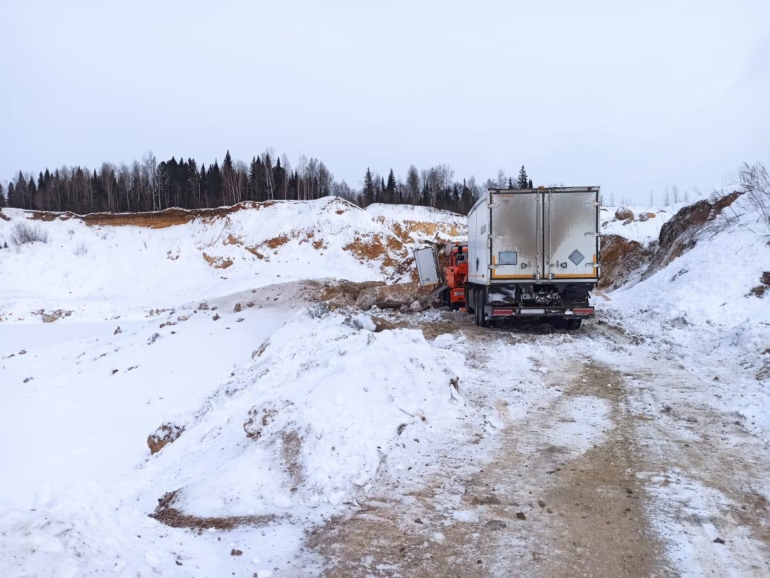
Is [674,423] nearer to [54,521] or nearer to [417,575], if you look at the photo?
[417,575]

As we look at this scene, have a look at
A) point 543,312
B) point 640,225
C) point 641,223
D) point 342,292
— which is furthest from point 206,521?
point 641,223

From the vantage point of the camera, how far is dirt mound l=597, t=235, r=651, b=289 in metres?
25.8

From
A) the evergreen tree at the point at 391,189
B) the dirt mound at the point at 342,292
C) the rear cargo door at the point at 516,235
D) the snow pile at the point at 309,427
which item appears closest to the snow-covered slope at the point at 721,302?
the rear cargo door at the point at 516,235

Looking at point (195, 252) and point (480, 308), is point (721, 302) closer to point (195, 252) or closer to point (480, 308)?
point (480, 308)

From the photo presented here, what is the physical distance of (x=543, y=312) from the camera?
1261 centimetres

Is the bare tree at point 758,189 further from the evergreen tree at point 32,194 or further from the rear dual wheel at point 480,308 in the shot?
the evergreen tree at point 32,194

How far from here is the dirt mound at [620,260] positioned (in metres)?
25.8

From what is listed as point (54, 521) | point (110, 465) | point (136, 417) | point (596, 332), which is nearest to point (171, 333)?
point (136, 417)

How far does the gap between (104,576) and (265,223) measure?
49242mm

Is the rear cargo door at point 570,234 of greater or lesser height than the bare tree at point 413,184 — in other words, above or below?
below

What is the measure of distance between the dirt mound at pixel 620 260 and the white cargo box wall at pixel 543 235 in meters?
14.7

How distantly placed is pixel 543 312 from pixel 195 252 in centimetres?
4117

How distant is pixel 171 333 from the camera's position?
16078mm

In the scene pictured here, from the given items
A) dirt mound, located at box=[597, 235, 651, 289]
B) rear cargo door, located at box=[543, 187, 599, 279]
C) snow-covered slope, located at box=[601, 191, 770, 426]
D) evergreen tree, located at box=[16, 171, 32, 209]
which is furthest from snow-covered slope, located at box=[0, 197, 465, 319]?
rear cargo door, located at box=[543, 187, 599, 279]
